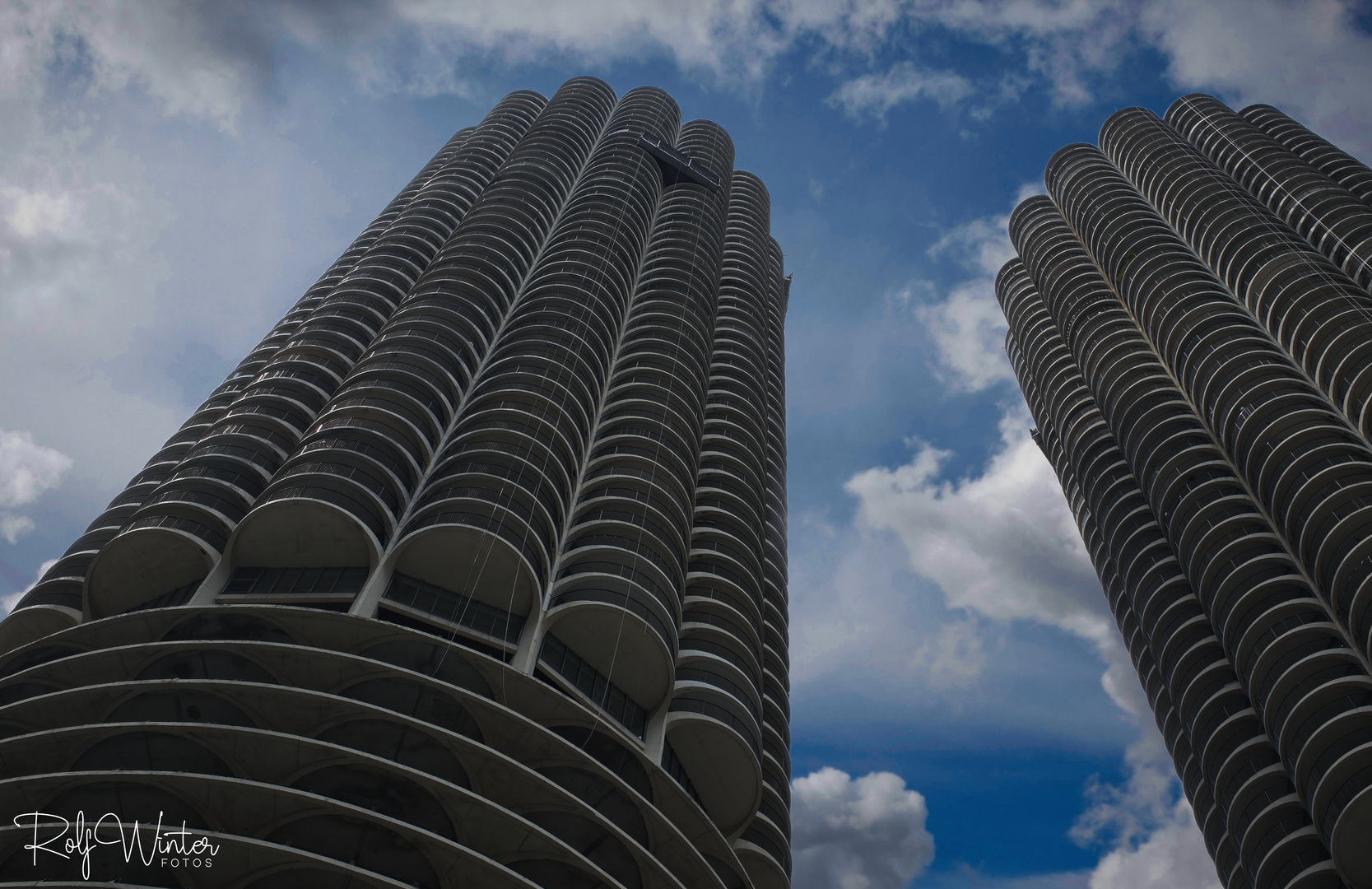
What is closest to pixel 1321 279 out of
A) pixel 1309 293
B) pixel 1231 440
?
pixel 1309 293

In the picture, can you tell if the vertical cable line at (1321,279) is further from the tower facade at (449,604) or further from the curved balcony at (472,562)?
the curved balcony at (472,562)

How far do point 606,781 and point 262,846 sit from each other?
1094cm

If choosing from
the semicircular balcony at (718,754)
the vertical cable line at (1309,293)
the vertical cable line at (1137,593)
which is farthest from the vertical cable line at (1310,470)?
the semicircular balcony at (718,754)

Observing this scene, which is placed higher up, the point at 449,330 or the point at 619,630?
the point at 449,330

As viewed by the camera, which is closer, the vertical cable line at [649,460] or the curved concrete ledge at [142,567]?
the curved concrete ledge at [142,567]

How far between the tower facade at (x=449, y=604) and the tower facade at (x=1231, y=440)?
24711 mm

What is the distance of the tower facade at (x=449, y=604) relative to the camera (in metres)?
24.2

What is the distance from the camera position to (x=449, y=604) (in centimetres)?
3500

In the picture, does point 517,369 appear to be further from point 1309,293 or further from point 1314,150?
point 1314,150

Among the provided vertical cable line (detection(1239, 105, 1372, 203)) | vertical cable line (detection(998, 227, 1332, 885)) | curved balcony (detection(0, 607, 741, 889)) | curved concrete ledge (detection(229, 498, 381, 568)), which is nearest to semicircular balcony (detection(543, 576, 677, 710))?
curved balcony (detection(0, 607, 741, 889))

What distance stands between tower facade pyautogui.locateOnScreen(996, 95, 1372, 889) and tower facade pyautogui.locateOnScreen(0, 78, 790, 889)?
24.7 m

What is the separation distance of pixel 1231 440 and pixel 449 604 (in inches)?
1976

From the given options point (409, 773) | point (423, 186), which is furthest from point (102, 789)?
point (423, 186)

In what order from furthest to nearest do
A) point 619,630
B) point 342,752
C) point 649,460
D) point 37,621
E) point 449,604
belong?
point 649,460 → point 37,621 → point 619,630 → point 449,604 → point 342,752
